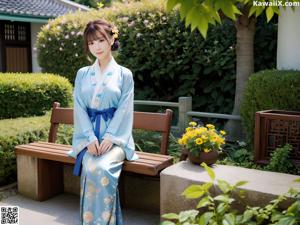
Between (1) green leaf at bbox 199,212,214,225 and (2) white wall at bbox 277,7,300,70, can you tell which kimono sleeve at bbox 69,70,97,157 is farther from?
(2) white wall at bbox 277,7,300,70

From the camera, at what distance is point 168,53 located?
7.54 metres

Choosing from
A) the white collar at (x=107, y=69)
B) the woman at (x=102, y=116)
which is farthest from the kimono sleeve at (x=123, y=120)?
the white collar at (x=107, y=69)

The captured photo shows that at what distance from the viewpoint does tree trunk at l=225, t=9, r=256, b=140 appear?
6207 millimetres

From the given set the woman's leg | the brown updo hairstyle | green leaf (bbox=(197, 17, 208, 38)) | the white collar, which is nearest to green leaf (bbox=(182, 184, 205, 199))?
green leaf (bbox=(197, 17, 208, 38))

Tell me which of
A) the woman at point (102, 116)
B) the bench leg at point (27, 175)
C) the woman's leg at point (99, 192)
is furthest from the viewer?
the bench leg at point (27, 175)

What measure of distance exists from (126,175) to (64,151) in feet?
2.24

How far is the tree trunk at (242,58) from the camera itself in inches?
244

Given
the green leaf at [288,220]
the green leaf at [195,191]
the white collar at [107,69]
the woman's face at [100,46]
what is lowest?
the green leaf at [288,220]

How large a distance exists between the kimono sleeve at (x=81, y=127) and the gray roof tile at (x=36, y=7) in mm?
9915

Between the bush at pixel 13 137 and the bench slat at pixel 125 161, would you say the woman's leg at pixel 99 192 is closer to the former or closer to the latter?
the bench slat at pixel 125 161

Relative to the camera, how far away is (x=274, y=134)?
4.36m

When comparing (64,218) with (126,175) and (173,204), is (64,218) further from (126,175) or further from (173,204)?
(173,204)

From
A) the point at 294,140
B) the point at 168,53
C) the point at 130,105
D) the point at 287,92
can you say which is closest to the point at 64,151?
the point at 130,105

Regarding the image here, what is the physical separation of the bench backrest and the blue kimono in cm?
44
